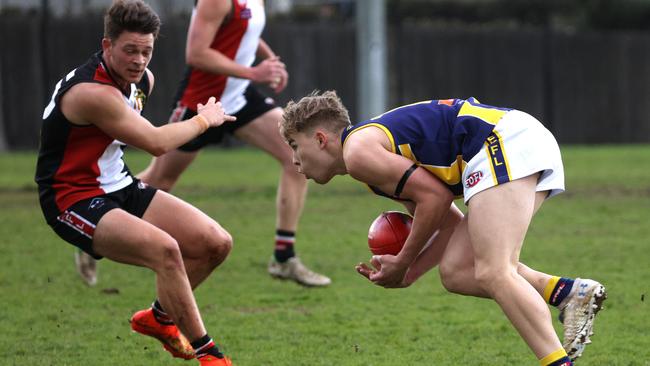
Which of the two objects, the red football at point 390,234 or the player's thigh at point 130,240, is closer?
the player's thigh at point 130,240

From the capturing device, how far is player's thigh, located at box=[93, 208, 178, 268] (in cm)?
499

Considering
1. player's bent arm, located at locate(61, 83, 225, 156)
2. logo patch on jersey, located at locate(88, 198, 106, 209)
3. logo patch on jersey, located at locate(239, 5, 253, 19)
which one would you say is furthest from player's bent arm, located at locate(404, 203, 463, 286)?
logo patch on jersey, located at locate(239, 5, 253, 19)

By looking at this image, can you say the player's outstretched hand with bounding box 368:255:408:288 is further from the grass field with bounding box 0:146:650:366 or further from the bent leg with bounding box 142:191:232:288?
the bent leg with bounding box 142:191:232:288

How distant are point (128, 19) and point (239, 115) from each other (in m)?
2.89

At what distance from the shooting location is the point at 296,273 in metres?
7.55

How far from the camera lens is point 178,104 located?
319 inches

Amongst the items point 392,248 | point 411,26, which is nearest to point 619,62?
point 411,26

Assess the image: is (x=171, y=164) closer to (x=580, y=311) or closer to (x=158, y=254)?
(x=158, y=254)

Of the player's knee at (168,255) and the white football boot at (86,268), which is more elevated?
the player's knee at (168,255)

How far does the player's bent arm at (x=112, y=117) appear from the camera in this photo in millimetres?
5031

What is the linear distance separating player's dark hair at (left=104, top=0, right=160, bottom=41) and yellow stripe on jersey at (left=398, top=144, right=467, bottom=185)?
4.66 ft

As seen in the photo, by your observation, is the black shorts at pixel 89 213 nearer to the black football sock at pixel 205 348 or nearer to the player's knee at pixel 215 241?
the player's knee at pixel 215 241

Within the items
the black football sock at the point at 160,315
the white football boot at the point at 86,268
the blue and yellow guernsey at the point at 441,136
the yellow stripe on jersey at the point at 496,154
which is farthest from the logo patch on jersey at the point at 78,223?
the white football boot at the point at 86,268

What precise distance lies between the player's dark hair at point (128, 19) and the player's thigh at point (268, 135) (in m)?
2.73
